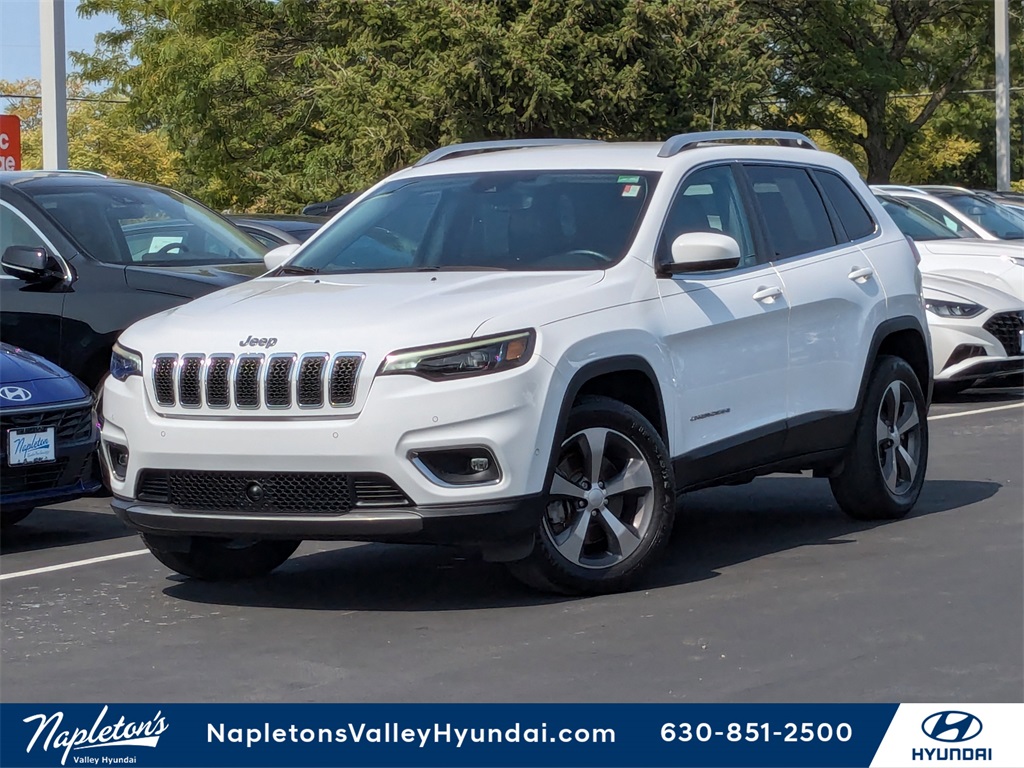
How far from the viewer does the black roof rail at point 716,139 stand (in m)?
7.59

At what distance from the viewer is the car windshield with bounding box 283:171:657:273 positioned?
7148 millimetres

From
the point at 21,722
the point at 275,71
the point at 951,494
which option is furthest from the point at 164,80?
the point at 21,722

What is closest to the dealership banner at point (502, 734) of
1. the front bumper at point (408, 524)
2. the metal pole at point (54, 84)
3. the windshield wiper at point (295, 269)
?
the front bumper at point (408, 524)

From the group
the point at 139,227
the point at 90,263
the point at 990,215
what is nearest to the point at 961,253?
the point at 990,215

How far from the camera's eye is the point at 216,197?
4862cm

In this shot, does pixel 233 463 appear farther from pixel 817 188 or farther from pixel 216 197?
pixel 216 197

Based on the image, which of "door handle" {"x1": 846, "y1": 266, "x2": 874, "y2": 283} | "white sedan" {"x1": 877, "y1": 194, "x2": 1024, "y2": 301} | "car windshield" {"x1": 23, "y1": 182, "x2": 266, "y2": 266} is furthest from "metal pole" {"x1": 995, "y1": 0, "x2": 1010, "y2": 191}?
"door handle" {"x1": 846, "y1": 266, "x2": 874, "y2": 283}

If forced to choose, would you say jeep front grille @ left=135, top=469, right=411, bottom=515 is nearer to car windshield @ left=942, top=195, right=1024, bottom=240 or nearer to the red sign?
the red sign

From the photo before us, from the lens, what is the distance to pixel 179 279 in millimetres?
10094

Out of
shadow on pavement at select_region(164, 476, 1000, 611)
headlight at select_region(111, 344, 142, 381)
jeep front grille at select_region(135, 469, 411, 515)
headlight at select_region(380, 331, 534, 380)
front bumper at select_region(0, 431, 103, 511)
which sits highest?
headlight at select_region(380, 331, 534, 380)

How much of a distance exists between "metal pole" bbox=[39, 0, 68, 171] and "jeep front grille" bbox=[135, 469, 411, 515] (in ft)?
36.0

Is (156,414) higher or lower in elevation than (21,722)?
higher

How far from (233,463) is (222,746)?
1.63 meters

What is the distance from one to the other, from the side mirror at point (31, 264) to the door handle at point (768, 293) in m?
4.30
